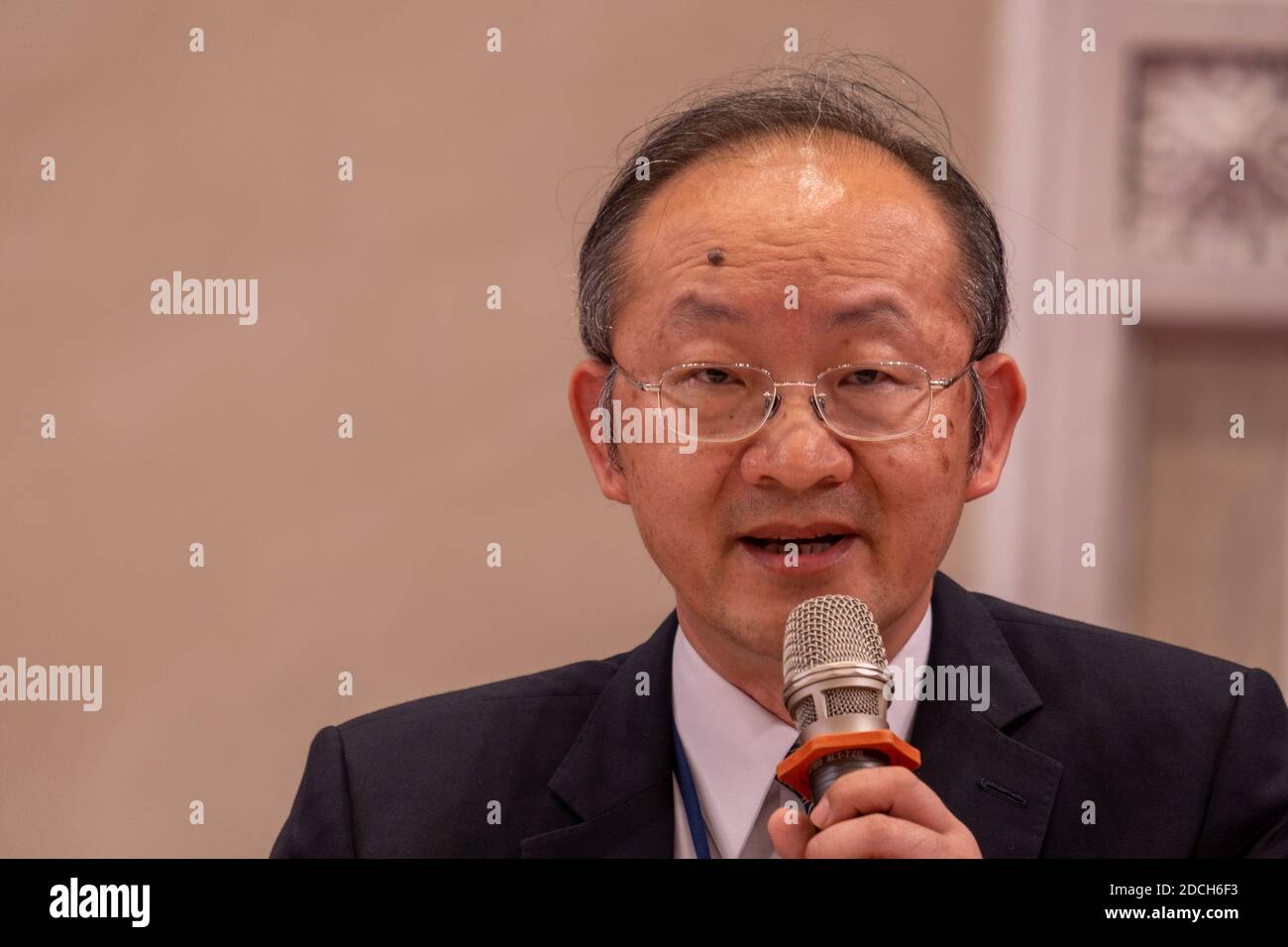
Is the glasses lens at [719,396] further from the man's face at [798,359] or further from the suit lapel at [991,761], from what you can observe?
the suit lapel at [991,761]

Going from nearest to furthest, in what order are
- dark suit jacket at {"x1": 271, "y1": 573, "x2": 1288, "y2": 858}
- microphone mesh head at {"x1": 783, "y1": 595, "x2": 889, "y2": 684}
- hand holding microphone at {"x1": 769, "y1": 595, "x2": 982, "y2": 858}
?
1. hand holding microphone at {"x1": 769, "y1": 595, "x2": 982, "y2": 858}
2. microphone mesh head at {"x1": 783, "y1": 595, "x2": 889, "y2": 684}
3. dark suit jacket at {"x1": 271, "y1": 573, "x2": 1288, "y2": 858}

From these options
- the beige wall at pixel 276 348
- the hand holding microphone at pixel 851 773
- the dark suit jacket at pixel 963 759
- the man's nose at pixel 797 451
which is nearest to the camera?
the hand holding microphone at pixel 851 773

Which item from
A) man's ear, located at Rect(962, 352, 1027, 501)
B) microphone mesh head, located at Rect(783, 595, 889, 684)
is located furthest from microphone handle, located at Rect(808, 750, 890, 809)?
man's ear, located at Rect(962, 352, 1027, 501)

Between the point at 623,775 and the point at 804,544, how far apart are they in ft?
1.45

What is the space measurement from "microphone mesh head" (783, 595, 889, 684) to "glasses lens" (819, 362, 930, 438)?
37 cm

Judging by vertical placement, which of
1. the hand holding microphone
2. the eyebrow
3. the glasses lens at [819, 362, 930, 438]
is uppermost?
the eyebrow

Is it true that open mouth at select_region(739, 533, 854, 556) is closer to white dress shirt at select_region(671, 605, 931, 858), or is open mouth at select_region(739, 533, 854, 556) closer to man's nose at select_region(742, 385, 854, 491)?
man's nose at select_region(742, 385, 854, 491)

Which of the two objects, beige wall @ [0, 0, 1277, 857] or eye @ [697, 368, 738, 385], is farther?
beige wall @ [0, 0, 1277, 857]

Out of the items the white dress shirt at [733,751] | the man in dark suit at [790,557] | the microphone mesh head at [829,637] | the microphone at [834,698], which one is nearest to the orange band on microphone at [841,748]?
the microphone at [834,698]

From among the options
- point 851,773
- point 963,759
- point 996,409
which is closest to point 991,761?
point 963,759

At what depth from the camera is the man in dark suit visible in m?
1.82

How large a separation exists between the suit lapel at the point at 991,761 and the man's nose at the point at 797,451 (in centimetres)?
39

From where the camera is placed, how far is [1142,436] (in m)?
2.43

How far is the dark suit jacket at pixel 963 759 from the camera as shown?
6.13 ft
